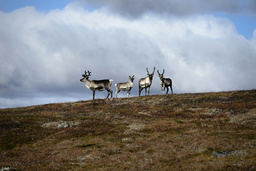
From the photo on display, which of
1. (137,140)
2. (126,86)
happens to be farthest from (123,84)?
(137,140)

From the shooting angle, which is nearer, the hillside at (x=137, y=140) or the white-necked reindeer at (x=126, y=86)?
the hillside at (x=137, y=140)

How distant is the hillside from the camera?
609 inches

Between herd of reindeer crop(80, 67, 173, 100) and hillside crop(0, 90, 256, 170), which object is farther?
herd of reindeer crop(80, 67, 173, 100)

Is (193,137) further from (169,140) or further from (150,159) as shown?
(150,159)

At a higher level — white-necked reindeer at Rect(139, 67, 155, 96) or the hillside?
white-necked reindeer at Rect(139, 67, 155, 96)

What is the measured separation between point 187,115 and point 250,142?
13.6 m

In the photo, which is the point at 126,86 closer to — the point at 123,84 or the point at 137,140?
the point at 123,84

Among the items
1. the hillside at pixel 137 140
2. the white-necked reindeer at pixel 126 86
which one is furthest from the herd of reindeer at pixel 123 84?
the hillside at pixel 137 140

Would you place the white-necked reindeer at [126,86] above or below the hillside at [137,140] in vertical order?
above

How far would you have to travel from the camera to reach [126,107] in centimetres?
3853

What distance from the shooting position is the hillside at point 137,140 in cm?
1547

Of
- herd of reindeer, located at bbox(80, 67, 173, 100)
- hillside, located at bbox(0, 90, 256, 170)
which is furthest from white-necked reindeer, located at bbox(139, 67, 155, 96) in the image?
hillside, located at bbox(0, 90, 256, 170)

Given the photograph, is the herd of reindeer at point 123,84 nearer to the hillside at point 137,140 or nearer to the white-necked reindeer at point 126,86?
the white-necked reindeer at point 126,86

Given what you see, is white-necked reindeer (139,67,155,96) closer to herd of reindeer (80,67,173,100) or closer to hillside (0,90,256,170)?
herd of reindeer (80,67,173,100)
